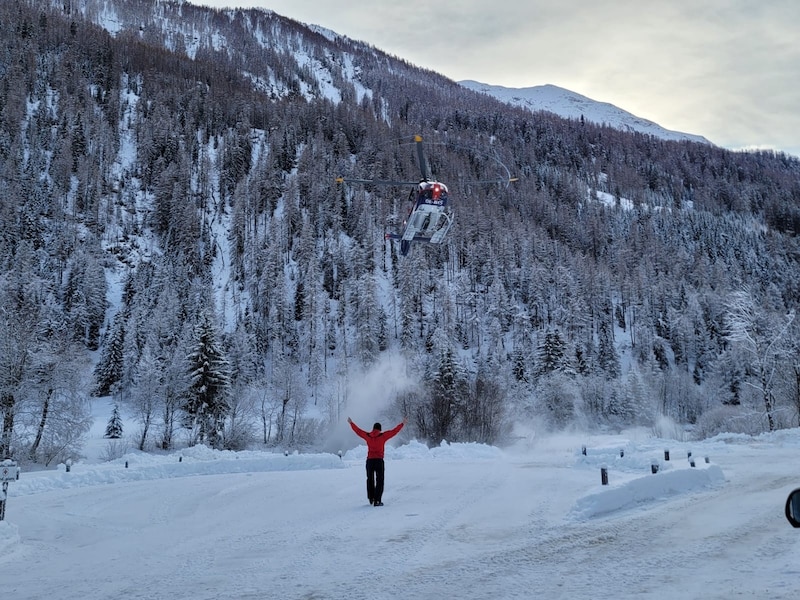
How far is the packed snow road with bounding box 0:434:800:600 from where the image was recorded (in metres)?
6.83

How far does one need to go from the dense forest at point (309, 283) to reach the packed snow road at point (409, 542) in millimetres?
26918

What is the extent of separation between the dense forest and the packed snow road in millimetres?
26918

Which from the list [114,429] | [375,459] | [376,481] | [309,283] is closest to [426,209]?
[375,459]

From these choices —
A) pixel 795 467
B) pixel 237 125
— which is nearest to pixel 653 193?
pixel 237 125

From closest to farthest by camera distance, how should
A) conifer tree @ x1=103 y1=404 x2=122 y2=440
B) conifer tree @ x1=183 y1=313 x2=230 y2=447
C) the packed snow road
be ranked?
1. the packed snow road
2. conifer tree @ x1=183 y1=313 x2=230 y2=447
3. conifer tree @ x1=103 y1=404 x2=122 y2=440

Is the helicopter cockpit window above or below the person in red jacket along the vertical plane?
above

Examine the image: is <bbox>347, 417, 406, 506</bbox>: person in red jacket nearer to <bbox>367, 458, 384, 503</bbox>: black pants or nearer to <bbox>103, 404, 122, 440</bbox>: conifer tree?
<bbox>367, 458, 384, 503</bbox>: black pants

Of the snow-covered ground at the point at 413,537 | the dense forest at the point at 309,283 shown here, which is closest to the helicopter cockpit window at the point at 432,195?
the snow-covered ground at the point at 413,537

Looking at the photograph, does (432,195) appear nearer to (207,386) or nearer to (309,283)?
(207,386)

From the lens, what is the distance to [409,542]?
9156 millimetres

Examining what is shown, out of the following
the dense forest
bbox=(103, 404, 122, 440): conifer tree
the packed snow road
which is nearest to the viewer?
the packed snow road

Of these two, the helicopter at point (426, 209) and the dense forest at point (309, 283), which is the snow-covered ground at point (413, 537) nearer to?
the helicopter at point (426, 209)

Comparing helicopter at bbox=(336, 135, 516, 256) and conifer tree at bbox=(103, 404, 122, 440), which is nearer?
helicopter at bbox=(336, 135, 516, 256)

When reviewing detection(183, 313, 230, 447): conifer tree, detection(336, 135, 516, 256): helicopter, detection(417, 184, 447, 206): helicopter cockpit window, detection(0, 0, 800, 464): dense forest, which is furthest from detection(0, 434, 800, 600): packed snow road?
detection(183, 313, 230, 447): conifer tree
